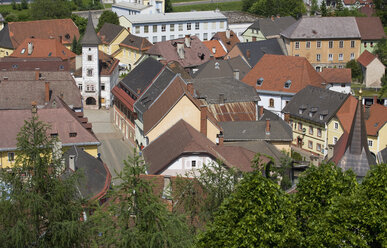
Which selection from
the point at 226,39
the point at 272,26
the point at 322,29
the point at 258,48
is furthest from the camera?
the point at 272,26

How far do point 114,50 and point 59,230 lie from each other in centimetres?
8268

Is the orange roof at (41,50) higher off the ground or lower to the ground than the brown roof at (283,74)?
higher

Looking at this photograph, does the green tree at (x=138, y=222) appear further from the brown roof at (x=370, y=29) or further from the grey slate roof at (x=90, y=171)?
the brown roof at (x=370, y=29)

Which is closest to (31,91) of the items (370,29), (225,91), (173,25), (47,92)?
(47,92)

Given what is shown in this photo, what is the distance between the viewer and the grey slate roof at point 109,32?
111 m

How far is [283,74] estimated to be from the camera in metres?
82.4

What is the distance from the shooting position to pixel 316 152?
234ft

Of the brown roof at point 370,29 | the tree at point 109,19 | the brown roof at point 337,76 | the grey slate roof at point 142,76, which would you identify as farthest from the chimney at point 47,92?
the brown roof at point 370,29

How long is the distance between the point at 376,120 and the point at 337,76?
17.6 metres

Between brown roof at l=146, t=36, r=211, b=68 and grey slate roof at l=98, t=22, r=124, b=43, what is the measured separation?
603 inches

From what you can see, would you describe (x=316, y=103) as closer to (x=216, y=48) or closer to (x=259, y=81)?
(x=259, y=81)

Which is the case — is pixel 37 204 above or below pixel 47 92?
above

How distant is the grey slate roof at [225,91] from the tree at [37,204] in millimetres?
36078

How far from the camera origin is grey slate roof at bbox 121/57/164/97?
72688mm
